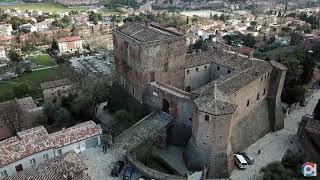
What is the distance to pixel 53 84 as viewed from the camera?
156 ft

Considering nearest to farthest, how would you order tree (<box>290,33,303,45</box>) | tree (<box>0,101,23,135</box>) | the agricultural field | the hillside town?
the hillside town → tree (<box>0,101,23,135</box>) → tree (<box>290,33,303,45</box>) → the agricultural field

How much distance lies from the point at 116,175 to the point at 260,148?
13857 millimetres

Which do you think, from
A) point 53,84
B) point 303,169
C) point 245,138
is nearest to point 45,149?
point 245,138

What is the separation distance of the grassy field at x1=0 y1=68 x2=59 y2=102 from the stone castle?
22.6m

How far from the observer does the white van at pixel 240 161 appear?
86.5 feet

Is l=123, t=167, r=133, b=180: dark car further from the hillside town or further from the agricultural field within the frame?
the agricultural field

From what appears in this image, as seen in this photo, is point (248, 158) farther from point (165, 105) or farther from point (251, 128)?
point (165, 105)

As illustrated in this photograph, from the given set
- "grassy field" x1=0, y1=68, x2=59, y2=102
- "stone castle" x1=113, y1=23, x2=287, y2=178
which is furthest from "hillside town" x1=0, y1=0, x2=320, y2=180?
"grassy field" x1=0, y1=68, x2=59, y2=102

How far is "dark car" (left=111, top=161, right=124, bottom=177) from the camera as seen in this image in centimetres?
2511

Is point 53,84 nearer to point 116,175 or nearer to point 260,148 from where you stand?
point 116,175

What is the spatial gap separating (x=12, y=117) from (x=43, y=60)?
43.7 m

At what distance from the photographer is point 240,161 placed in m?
26.5

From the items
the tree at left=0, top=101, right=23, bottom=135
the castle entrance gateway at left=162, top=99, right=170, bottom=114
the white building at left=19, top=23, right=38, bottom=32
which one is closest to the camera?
the castle entrance gateway at left=162, top=99, right=170, bottom=114

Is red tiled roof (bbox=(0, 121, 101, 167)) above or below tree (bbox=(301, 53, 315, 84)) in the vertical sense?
below
